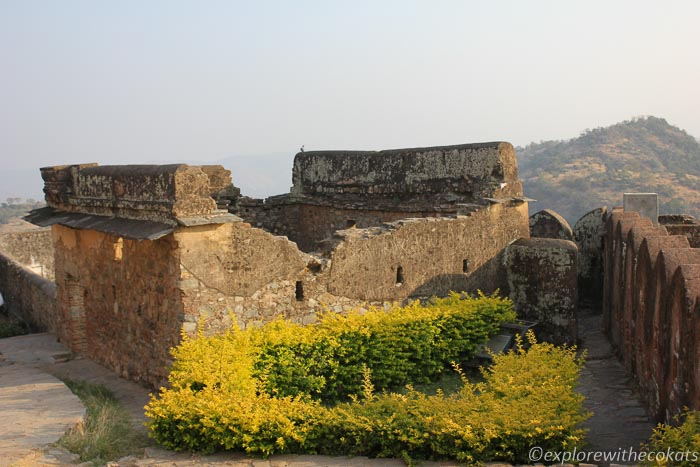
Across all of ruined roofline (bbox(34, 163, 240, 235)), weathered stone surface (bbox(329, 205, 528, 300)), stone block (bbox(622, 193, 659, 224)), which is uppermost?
ruined roofline (bbox(34, 163, 240, 235))

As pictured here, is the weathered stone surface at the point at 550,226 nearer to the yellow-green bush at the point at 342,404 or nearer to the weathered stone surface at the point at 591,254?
the weathered stone surface at the point at 591,254

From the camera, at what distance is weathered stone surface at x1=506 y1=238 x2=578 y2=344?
11680mm

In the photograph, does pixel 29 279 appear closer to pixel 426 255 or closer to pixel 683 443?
pixel 426 255

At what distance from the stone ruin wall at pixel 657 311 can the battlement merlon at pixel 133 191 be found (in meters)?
4.90

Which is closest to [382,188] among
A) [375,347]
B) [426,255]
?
[426,255]

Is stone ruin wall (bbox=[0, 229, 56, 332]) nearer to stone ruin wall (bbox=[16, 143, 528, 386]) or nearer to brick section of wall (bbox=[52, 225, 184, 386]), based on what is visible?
stone ruin wall (bbox=[16, 143, 528, 386])

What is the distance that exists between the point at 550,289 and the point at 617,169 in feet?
147

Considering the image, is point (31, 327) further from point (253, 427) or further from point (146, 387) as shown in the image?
point (253, 427)

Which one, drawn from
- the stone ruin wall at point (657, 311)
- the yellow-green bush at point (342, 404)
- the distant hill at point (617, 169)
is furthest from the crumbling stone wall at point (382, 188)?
the distant hill at point (617, 169)

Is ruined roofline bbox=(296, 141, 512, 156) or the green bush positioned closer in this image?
the green bush

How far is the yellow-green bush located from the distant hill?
1361 inches

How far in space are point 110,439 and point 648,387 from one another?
228 inches

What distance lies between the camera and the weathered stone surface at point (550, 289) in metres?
11.7

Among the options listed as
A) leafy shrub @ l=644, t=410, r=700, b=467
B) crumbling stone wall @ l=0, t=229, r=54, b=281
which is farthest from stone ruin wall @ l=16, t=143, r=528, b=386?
crumbling stone wall @ l=0, t=229, r=54, b=281
